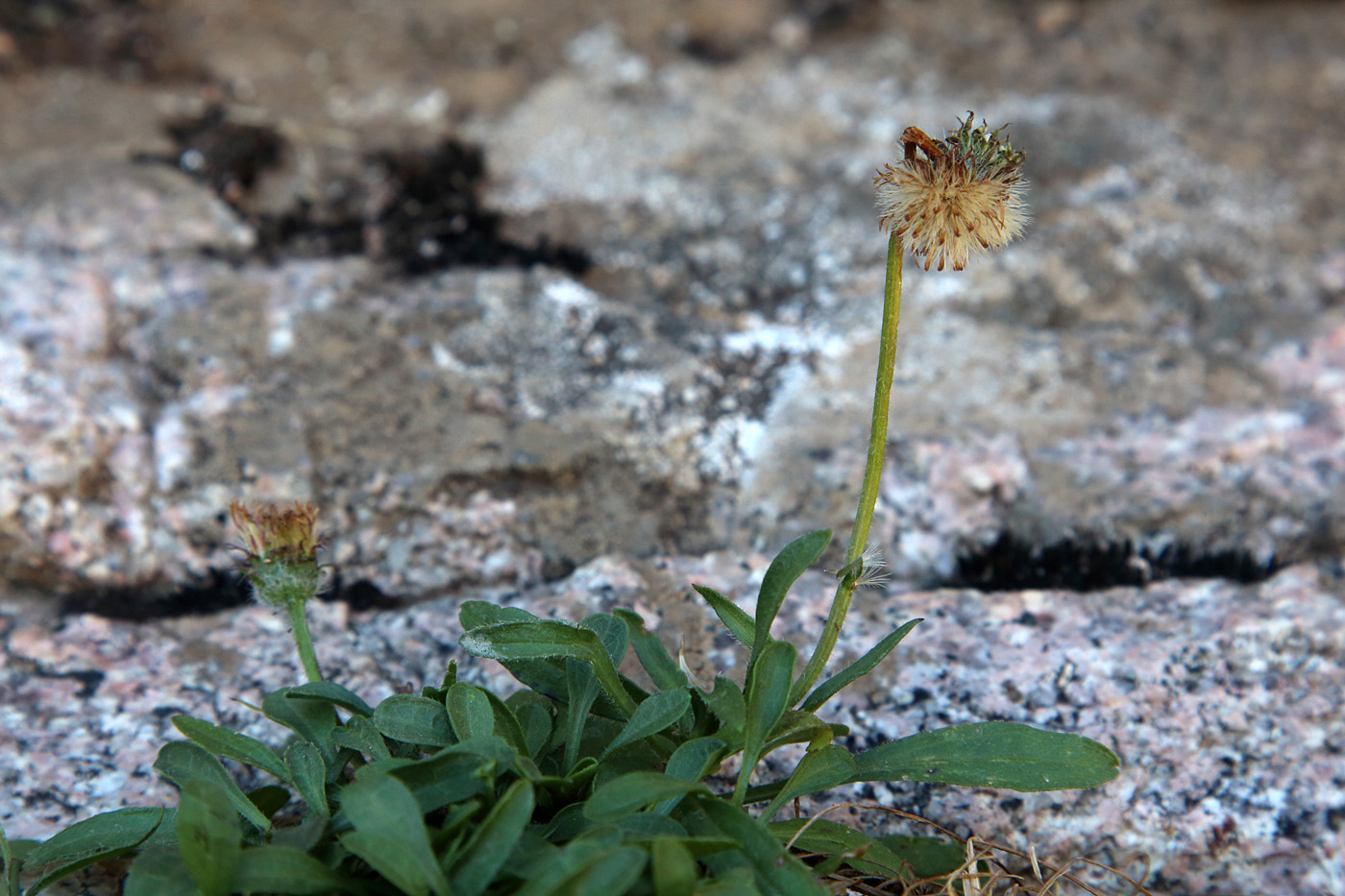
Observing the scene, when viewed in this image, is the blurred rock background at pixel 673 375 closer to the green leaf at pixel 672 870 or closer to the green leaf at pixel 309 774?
the green leaf at pixel 309 774

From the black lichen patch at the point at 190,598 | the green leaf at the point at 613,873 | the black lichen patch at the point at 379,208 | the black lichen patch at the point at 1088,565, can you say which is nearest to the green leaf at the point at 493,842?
the green leaf at the point at 613,873

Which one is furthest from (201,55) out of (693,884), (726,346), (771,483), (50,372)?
(693,884)

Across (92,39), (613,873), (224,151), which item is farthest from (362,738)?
(92,39)

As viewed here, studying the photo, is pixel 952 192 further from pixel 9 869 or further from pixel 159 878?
pixel 9 869

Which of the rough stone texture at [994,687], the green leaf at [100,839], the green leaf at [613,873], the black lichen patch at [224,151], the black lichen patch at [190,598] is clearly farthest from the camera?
the black lichen patch at [224,151]

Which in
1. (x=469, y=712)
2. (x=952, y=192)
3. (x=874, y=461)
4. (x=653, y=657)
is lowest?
(x=469, y=712)

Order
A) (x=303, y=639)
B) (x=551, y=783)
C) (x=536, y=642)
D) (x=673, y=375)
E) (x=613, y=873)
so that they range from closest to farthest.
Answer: (x=613, y=873) → (x=551, y=783) → (x=536, y=642) → (x=303, y=639) → (x=673, y=375)

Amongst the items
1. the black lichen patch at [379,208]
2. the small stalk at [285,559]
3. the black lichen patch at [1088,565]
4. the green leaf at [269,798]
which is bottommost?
the green leaf at [269,798]
